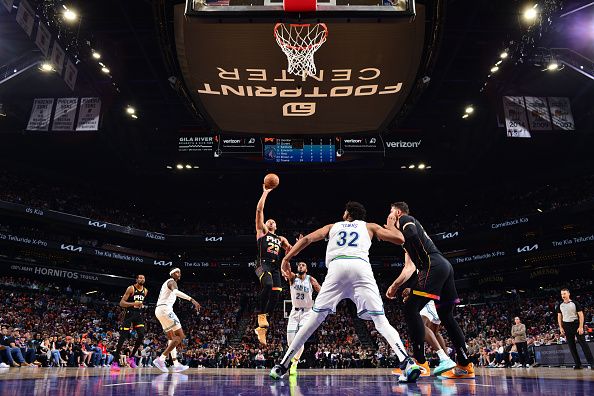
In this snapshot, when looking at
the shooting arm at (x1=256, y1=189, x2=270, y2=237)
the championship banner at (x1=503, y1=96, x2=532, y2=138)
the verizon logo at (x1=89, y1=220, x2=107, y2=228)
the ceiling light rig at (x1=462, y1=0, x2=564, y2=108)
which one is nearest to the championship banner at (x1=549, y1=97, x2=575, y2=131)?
the championship banner at (x1=503, y1=96, x2=532, y2=138)

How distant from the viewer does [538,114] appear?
21.6 m

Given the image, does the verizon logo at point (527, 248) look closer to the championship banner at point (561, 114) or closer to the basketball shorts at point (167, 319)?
the championship banner at point (561, 114)

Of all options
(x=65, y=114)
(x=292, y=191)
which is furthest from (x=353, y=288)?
(x=292, y=191)

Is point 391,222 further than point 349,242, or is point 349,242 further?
point 391,222

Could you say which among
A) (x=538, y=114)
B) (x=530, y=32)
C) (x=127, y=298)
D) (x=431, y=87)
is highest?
(x=431, y=87)

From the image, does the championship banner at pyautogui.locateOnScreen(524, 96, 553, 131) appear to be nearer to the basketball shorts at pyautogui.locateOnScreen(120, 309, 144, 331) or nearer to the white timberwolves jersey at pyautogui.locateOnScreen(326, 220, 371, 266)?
the white timberwolves jersey at pyautogui.locateOnScreen(326, 220, 371, 266)

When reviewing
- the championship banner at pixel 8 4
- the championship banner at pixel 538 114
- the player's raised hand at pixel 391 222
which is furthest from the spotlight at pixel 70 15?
the championship banner at pixel 538 114

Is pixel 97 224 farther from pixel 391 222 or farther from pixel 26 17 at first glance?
pixel 391 222

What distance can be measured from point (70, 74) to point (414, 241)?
18.5 m

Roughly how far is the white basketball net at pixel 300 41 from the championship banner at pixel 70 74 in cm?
1144

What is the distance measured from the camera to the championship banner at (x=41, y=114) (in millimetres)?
22066

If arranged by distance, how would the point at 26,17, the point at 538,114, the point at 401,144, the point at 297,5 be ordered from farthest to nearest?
the point at 401,144 < the point at 538,114 < the point at 26,17 < the point at 297,5

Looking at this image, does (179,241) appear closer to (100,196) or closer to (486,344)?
(100,196)

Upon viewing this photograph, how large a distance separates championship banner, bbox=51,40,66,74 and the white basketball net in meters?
10.9
